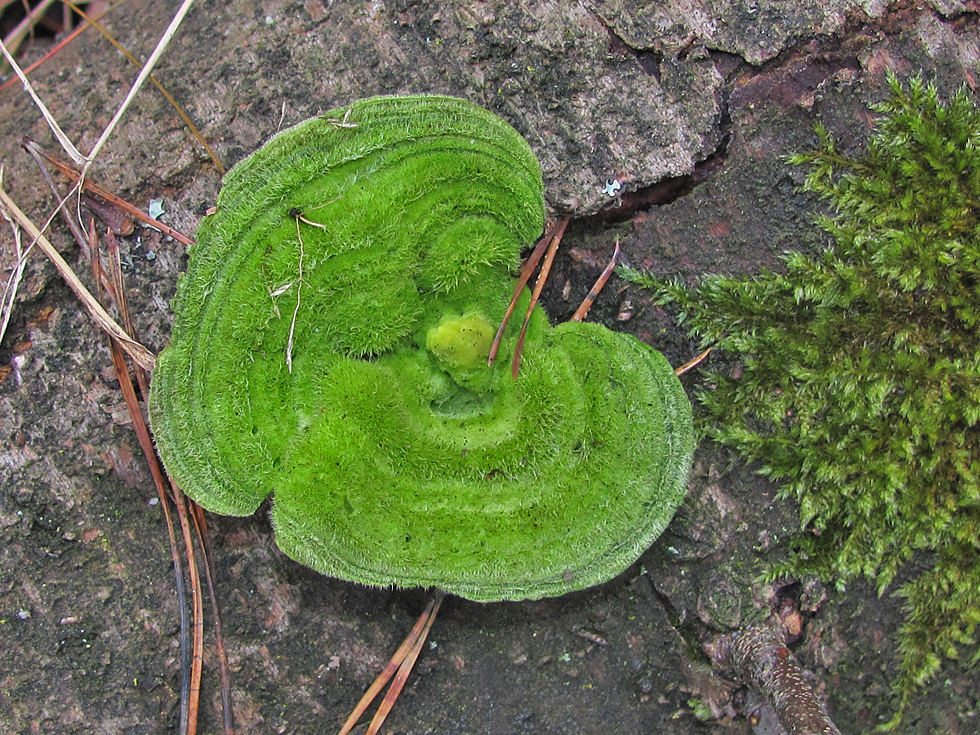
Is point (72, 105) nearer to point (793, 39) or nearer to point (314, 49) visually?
point (314, 49)

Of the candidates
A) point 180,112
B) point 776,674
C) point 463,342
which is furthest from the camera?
point 180,112

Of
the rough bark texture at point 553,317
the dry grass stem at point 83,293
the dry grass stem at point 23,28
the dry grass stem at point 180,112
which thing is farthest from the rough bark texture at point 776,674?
the dry grass stem at point 23,28

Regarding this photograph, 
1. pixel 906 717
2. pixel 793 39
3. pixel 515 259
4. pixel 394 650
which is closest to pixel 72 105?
pixel 515 259

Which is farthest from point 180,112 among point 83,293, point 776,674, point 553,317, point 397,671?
point 776,674

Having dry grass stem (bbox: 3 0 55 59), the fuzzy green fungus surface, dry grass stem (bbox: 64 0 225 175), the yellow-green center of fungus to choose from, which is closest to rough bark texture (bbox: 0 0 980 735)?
dry grass stem (bbox: 64 0 225 175)

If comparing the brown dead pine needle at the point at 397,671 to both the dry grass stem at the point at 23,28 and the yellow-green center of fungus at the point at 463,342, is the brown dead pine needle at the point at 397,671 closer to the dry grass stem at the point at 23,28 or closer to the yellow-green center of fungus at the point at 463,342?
the yellow-green center of fungus at the point at 463,342

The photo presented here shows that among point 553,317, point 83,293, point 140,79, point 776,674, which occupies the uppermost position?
point 140,79

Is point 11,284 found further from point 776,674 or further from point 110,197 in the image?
point 776,674
